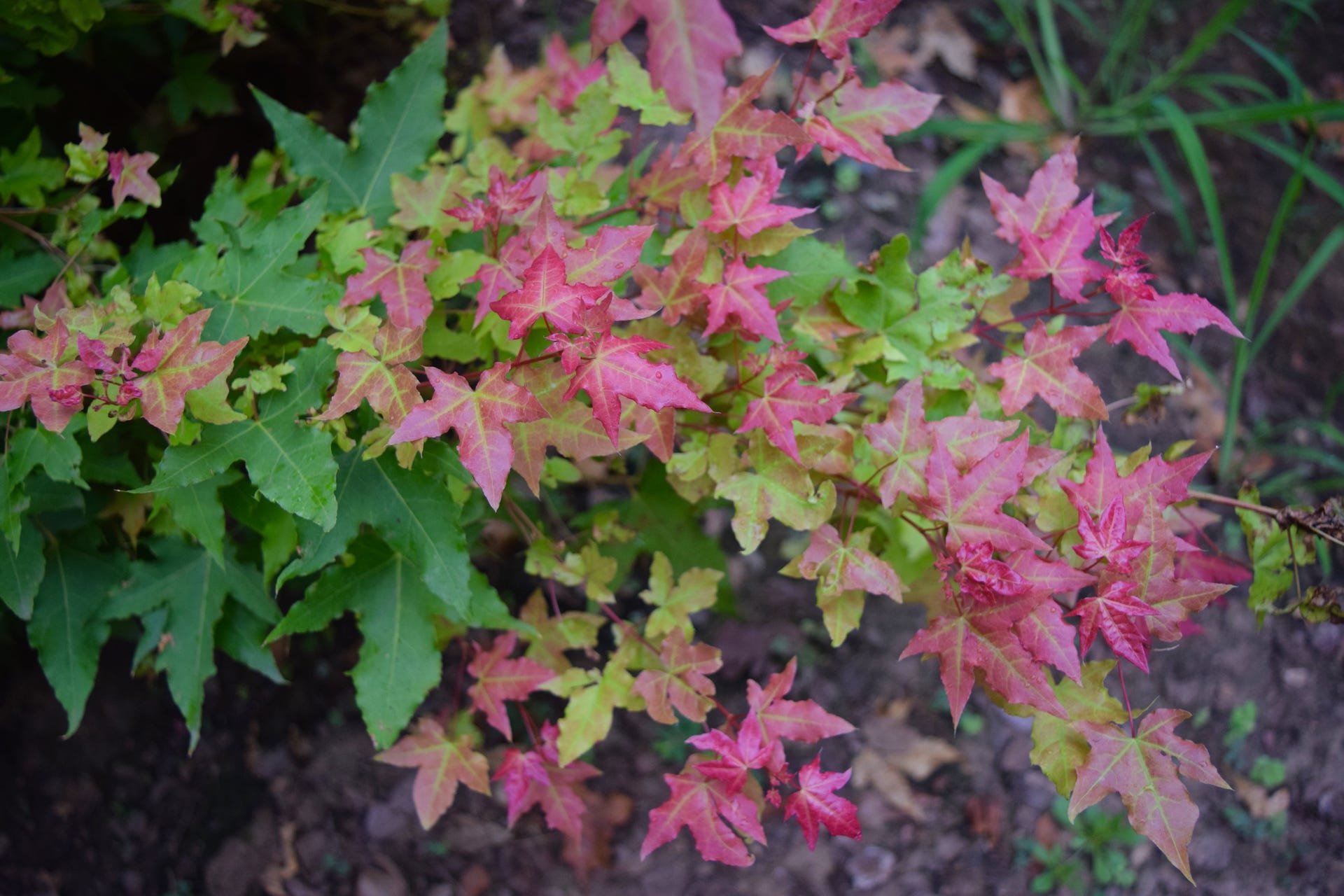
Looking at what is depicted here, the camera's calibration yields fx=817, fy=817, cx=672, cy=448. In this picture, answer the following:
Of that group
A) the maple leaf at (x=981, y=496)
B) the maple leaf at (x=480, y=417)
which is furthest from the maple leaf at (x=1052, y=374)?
the maple leaf at (x=480, y=417)

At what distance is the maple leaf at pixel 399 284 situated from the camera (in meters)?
1.18

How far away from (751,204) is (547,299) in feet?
1.32

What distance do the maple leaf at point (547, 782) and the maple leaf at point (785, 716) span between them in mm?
349

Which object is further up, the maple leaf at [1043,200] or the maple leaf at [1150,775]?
the maple leaf at [1043,200]

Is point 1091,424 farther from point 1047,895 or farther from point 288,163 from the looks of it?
point 288,163

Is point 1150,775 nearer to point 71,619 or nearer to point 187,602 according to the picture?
point 187,602

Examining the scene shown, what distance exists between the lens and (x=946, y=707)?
7.17ft

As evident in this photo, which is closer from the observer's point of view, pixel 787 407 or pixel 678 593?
pixel 787 407

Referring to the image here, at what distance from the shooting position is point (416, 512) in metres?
1.19

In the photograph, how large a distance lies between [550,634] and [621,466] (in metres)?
0.34

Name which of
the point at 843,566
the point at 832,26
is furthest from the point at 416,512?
the point at 832,26

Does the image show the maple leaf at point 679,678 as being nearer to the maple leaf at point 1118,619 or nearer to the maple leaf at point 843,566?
the maple leaf at point 843,566

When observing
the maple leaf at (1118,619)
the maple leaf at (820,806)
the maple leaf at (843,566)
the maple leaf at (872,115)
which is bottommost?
the maple leaf at (820,806)

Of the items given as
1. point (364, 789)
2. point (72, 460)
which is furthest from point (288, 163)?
point (364, 789)
